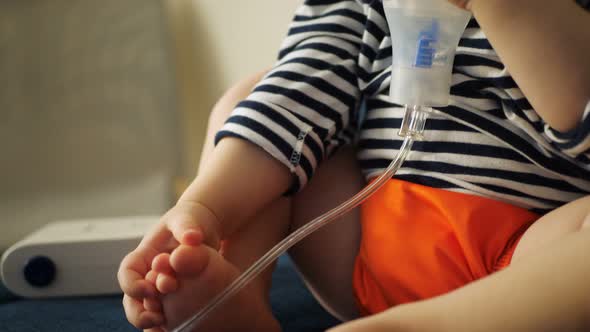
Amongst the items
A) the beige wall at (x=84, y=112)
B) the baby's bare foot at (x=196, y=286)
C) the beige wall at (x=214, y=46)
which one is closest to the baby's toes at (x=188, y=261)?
the baby's bare foot at (x=196, y=286)

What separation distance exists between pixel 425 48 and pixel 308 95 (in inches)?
6.5

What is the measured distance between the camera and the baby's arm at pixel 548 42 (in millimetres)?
467

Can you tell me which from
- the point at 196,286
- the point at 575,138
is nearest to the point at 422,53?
the point at 575,138

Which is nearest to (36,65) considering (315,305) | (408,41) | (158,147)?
(158,147)

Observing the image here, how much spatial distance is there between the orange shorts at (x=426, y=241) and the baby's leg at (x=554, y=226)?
0.03 metres

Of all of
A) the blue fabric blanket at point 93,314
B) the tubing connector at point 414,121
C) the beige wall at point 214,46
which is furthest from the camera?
the beige wall at point 214,46

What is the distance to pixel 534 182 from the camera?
56 centimetres

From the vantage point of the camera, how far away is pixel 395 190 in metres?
0.62

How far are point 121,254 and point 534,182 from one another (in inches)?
16.6

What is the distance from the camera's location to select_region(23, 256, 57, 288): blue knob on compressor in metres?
0.71

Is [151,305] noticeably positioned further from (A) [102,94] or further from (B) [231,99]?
(A) [102,94]

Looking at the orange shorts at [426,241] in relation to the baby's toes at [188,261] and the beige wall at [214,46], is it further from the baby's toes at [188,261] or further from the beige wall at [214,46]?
the beige wall at [214,46]

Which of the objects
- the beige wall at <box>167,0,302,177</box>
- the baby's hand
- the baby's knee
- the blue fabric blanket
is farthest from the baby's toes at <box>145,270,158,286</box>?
the beige wall at <box>167,0,302,177</box>

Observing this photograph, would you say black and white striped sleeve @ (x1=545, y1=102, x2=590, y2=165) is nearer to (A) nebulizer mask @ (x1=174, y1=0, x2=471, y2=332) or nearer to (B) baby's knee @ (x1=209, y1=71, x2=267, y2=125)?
(A) nebulizer mask @ (x1=174, y1=0, x2=471, y2=332)
